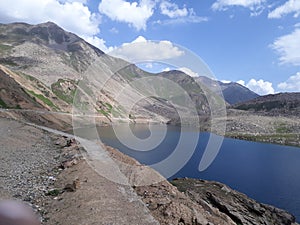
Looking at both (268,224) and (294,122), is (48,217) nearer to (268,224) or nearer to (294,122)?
(268,224)

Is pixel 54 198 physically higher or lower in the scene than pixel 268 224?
higher

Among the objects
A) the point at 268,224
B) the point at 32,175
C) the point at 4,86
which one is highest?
the point at 4,86

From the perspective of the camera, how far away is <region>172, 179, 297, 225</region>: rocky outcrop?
103 feet

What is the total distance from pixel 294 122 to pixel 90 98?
13013cm

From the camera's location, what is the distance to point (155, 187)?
24.4m

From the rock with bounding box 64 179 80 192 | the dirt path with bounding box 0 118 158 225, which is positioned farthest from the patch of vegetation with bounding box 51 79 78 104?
the rock with bounding box 64 179 80 192

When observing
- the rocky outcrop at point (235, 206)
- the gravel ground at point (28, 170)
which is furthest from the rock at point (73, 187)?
the rocky outcrop at point (235, 206)

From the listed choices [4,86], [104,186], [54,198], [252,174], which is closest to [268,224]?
[104,186]

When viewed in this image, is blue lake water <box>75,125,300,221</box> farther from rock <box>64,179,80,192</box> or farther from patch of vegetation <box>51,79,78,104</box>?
patch of vegetation <box>51,79,78,104</box>

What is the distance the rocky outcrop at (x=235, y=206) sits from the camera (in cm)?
3138

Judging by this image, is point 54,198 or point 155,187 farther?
point 155,187

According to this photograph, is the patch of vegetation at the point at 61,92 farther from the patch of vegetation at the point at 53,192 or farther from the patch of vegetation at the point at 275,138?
the patch of vegetation at the point at 53,192

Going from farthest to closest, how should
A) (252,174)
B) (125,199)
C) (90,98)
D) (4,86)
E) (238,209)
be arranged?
(90,98) → (4,86) → (252,174) → (238,209) → (125,199)

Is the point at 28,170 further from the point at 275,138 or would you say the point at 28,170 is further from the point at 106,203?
the point at 275,138
